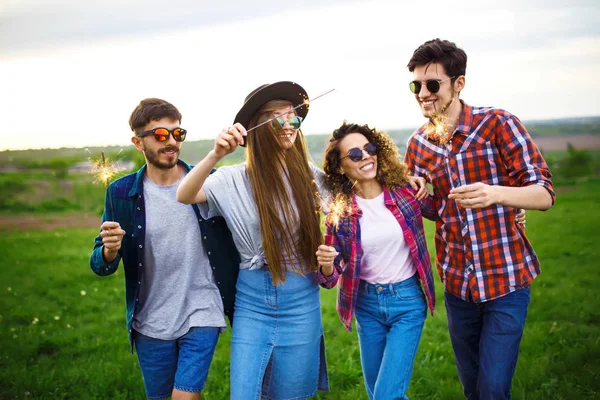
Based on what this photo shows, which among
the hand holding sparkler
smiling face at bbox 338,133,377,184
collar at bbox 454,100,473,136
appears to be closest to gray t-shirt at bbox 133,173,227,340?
the hand holding sparkler

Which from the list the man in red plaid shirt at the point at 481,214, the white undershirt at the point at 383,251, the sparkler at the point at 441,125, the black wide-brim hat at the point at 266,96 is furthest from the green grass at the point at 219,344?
the black wide-brim hat at the point at 266,96

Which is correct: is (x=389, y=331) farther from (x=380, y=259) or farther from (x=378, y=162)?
(x=378, y=162)

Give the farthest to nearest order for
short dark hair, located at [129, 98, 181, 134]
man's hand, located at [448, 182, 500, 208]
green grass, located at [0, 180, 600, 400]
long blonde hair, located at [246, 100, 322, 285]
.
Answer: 1. green grass, located at [0, 180, 600, 400]
2. short dark hair, located at [129, 98, 181, 134]
3. long blonde hair, located at [246, 100, 322, 285]
4. man's hand, located at [448, 182, 500, 208]

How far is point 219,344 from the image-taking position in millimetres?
7086

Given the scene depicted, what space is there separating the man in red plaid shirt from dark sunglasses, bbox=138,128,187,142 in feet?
6.00

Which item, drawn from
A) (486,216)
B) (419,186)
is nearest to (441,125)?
(419,186)

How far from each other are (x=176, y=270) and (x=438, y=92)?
2.41 metres

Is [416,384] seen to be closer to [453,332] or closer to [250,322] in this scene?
[453,332]

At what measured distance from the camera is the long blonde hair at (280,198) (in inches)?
141

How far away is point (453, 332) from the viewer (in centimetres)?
416

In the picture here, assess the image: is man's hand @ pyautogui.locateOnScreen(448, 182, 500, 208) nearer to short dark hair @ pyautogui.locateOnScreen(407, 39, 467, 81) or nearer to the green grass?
short dark hair @ pyautogui.locateOnScreen(407, 39, 467, 81)

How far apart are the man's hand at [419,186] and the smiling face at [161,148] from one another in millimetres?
1829

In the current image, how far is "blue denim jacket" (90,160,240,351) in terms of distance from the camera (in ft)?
12.7

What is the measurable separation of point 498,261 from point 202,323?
223 cm
